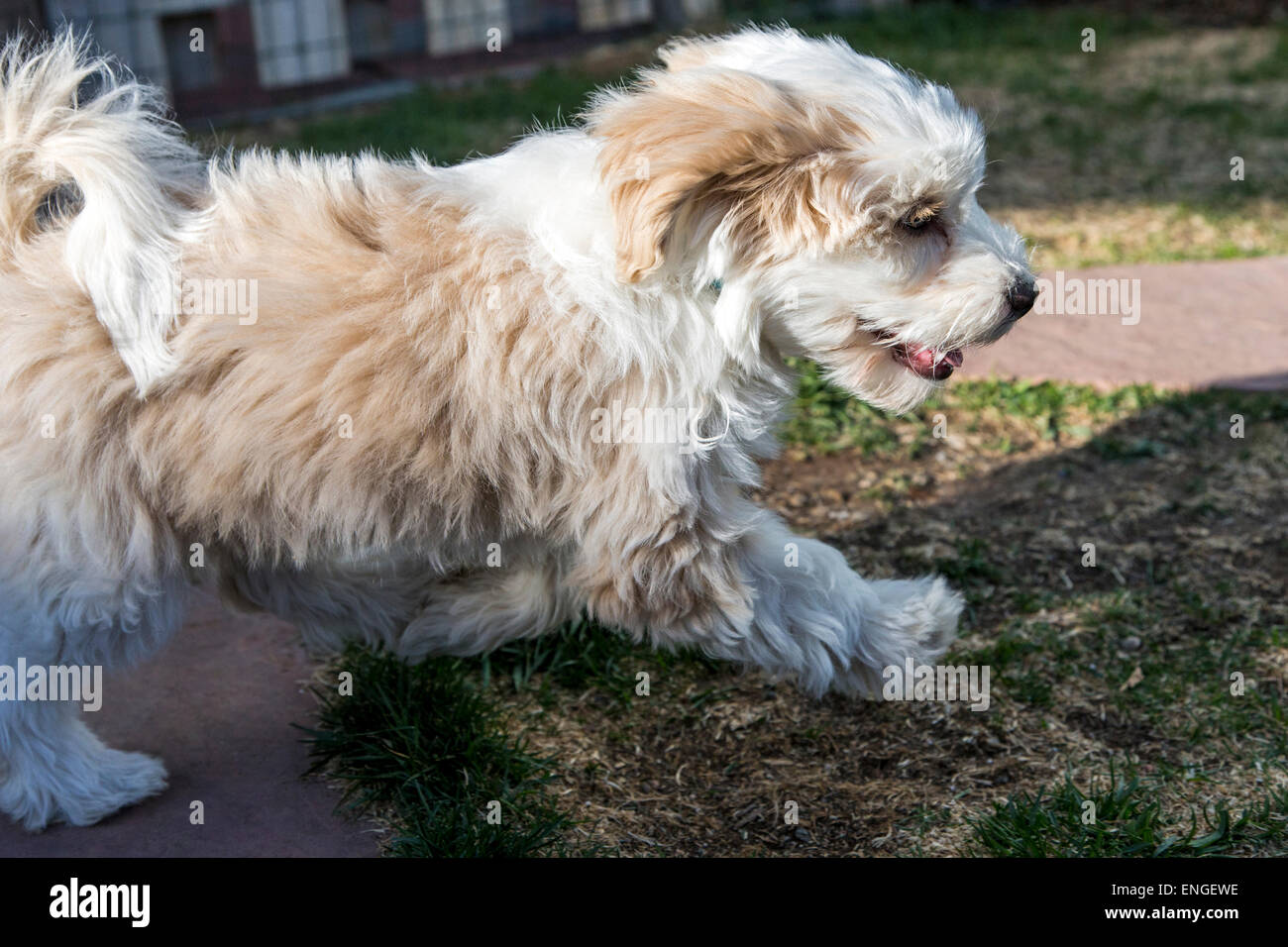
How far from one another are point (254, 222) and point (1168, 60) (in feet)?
28.7

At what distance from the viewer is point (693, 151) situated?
2439 mm

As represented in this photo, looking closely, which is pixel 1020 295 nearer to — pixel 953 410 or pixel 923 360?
pixel 923 360

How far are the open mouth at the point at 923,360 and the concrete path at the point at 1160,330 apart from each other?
6.30 feet

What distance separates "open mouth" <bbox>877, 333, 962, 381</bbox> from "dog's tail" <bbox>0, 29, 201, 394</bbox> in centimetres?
152

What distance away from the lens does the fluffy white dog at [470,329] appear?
2543mm

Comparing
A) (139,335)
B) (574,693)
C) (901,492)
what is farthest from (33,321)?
(901,492)

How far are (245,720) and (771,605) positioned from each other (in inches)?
57.1

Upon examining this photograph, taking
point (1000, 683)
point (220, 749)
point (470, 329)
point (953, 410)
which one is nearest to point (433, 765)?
point (220, 749)

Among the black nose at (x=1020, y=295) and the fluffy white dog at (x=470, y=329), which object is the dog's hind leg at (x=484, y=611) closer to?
the fluffy white dog at (x=470, y=329)

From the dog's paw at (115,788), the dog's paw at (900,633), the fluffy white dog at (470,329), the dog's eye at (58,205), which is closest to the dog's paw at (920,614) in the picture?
the dog's paw at (900,633)

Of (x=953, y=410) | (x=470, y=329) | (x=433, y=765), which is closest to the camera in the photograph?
(x=470, y=329)

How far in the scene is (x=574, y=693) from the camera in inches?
136

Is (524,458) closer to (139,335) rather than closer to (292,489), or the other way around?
(292,489)

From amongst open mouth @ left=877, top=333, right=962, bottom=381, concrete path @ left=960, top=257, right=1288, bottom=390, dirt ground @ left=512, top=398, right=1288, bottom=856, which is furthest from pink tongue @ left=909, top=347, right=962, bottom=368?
concrete path @ left=960, top=257, right=1288, bottom=390
